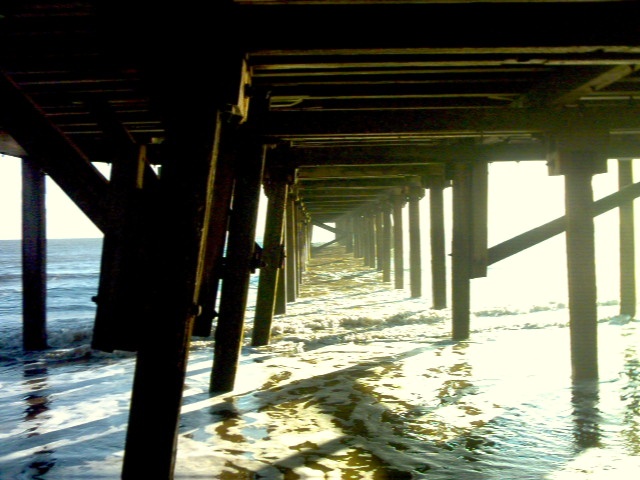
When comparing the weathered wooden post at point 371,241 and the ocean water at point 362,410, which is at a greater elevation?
the weathered wooden post at point 371,241

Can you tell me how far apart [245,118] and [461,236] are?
355 cm

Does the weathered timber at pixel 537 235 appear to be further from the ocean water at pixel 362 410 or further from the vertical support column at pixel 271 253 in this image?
the vertical support column at pixel 271 253

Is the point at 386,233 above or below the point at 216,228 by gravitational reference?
above

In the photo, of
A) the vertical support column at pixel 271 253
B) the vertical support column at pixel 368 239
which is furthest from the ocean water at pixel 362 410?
the vertical support column at pixel 368 239

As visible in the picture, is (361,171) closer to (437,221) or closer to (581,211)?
(437,221)

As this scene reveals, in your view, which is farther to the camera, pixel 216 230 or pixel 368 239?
pixel 368 239

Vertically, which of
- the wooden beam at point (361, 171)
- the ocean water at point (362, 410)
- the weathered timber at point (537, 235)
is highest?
the wooden beam at point (361, 171)

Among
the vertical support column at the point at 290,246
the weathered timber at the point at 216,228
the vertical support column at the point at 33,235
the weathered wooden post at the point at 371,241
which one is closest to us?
the weathered timber at the point at 216,228

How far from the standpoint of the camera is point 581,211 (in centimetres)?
462

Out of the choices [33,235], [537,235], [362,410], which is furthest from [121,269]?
[33,235]

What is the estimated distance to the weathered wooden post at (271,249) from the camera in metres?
6.22

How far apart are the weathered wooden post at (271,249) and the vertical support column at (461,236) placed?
179 centimetres

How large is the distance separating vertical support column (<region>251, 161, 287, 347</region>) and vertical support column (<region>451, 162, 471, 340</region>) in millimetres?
1806

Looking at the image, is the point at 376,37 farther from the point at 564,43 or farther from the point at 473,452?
the point at 473,452
